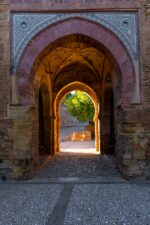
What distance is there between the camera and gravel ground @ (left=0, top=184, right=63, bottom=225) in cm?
362

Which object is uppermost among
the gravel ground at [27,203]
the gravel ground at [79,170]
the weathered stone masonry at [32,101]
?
the weathered stone masonry at [32,101]

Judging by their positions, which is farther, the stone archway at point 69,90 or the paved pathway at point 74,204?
the stone archway at point 69,90

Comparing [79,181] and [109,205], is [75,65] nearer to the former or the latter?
[79,181]

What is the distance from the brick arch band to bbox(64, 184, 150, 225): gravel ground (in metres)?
2.08

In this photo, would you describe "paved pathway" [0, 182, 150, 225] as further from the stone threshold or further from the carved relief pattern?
the carved relief pattern

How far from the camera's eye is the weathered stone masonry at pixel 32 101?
5836mm

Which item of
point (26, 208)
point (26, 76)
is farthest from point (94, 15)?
point (26, 208)

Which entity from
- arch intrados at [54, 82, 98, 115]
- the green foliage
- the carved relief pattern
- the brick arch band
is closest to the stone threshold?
the brick arch band

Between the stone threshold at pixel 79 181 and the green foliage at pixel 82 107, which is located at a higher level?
the green foliage at pixel 82 107

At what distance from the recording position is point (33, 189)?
17.1 ft

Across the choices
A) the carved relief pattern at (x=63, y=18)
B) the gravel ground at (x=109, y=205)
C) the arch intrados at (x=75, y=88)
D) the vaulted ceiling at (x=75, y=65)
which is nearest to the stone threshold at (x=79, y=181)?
the gravel ground at (x=109, y=205)

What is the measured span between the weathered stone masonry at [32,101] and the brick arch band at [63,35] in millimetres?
23

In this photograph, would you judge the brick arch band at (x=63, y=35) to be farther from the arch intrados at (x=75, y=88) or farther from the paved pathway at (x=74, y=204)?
the arch intrados at (x=75, y=88)

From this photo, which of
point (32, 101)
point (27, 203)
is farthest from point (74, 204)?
point (32, 101)
